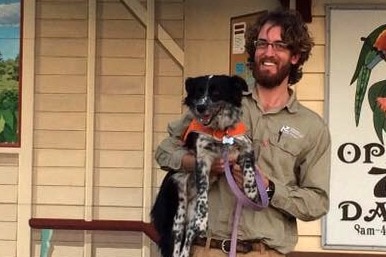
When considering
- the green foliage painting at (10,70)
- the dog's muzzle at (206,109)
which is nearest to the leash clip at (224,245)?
the dog's muzzle at (206,109)

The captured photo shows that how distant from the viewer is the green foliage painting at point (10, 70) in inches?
250

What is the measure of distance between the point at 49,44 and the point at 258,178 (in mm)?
3623

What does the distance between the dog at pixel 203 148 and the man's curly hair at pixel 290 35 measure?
175mm

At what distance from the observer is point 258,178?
3066mm

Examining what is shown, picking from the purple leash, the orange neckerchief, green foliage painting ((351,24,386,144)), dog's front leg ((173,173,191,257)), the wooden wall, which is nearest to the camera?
the purple leash

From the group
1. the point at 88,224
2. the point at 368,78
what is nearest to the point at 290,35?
the point at 368,78

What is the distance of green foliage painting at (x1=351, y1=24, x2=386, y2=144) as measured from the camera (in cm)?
557

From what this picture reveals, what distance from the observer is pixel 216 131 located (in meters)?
3.20

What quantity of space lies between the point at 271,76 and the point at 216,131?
0.31 meters

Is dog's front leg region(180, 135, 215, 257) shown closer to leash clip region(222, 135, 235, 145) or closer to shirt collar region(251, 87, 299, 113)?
leash clip region(222, 135, 235, 145)

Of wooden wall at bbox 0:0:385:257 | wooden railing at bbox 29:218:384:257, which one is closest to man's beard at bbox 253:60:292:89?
wooden wall at bbox 0:0:385:257

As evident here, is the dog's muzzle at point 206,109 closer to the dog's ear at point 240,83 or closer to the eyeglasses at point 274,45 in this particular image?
the dog's ear at point 240,83

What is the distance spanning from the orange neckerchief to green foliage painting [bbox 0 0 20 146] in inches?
134

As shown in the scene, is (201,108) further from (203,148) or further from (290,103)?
(290,103)
